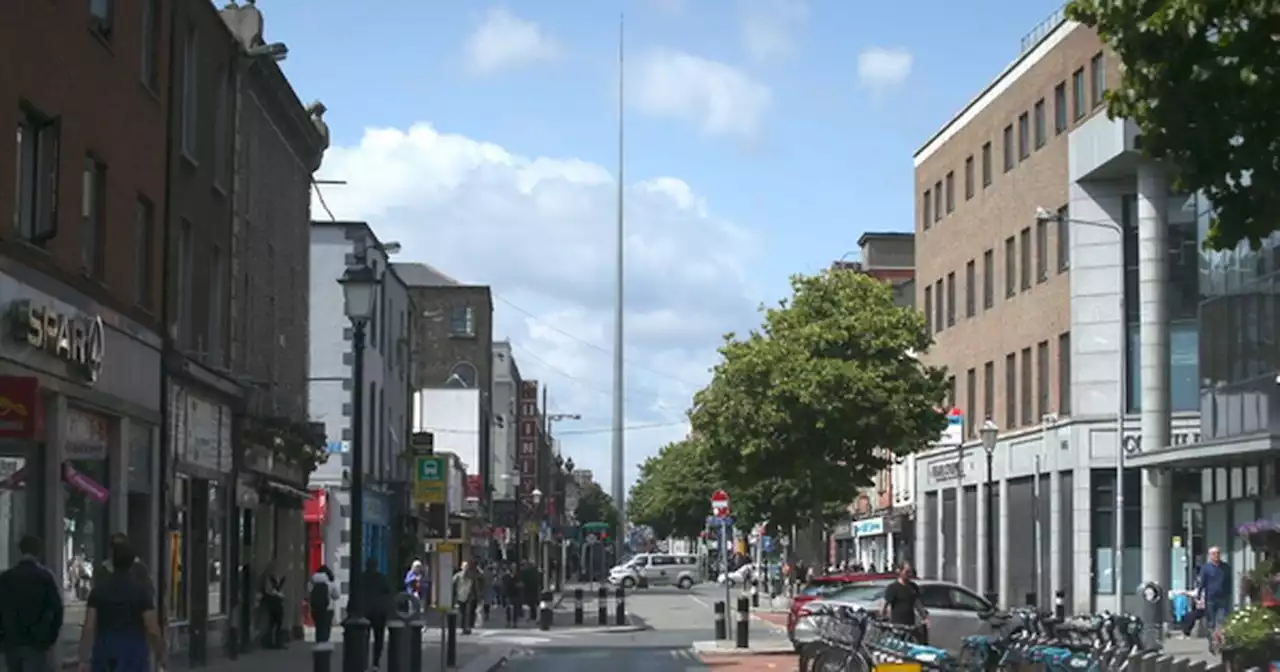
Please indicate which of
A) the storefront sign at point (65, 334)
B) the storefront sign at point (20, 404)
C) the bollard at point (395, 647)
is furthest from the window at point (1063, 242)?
the storefront sign at point (20, 404)

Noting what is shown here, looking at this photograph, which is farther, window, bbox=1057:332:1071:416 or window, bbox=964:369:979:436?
window, bbox=964:369:979:436

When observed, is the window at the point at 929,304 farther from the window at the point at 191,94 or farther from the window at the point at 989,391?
the window at the point at 191,94

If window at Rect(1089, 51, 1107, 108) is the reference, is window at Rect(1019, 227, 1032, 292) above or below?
below

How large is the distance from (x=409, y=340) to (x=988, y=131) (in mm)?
18996

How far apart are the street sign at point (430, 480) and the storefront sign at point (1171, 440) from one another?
18568mm

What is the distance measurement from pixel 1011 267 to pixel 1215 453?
59.8 feet

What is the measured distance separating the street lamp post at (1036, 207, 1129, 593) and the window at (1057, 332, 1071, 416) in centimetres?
202

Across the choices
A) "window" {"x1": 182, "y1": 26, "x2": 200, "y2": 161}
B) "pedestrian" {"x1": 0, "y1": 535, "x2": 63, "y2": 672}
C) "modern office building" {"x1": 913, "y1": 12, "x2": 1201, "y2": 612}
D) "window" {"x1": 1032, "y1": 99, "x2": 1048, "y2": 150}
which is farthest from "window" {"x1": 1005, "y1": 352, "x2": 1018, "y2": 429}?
"pedestrian" {"x1": 0, "y1": 535, "x2": 63, "y2": 672}

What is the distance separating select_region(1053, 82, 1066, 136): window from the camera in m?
51.5

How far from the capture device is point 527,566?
56.1 meters

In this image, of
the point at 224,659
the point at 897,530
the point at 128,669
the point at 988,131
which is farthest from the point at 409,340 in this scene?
the point at 128,669

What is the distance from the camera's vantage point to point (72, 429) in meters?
23.3

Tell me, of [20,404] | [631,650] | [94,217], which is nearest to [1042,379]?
[631,650]

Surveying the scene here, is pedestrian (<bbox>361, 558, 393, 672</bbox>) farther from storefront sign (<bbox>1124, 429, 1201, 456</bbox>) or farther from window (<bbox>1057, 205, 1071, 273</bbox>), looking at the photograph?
window (<bbox>1057, 205, 1071, 273</bbox>)
